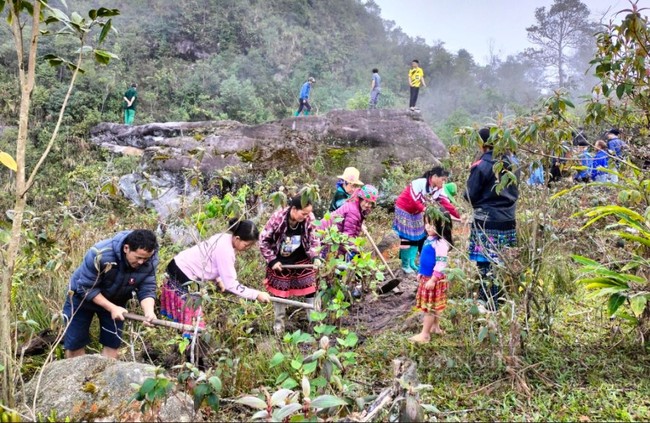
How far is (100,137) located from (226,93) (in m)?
6.13

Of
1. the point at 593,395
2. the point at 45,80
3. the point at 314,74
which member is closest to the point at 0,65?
the point at 45,80

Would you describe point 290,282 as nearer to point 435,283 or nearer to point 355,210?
point 355,210

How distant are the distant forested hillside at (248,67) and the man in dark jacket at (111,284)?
9.88 metres

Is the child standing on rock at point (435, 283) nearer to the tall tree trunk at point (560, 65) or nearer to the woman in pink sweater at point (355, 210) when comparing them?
the woman in pink sweater at point (355, 210)

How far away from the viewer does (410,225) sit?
5.50m

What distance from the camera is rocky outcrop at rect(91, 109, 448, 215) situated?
32.1 ft

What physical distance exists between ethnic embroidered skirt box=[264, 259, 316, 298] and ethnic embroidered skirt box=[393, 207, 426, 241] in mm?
1558

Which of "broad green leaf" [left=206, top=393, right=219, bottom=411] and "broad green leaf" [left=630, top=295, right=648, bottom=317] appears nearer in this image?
"broad green leaf" [left=206, top=393, right=219, bottom=411]

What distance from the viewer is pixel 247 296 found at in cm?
364

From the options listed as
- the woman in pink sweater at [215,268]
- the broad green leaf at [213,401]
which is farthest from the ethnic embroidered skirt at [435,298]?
the broad green leaf at [213,401]

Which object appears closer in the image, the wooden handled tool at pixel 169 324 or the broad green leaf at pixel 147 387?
the broad green leaf at pixel 147 387

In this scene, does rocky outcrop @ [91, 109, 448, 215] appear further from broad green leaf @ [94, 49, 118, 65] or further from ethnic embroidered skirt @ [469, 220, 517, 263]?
broad green leaf @ [94, 49, 118, 65]

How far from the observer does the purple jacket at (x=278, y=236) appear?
13.8 feet

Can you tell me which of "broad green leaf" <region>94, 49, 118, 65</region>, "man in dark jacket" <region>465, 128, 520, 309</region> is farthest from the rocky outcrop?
"broad green leaf" <region>94, 49, 118, 65</region>
